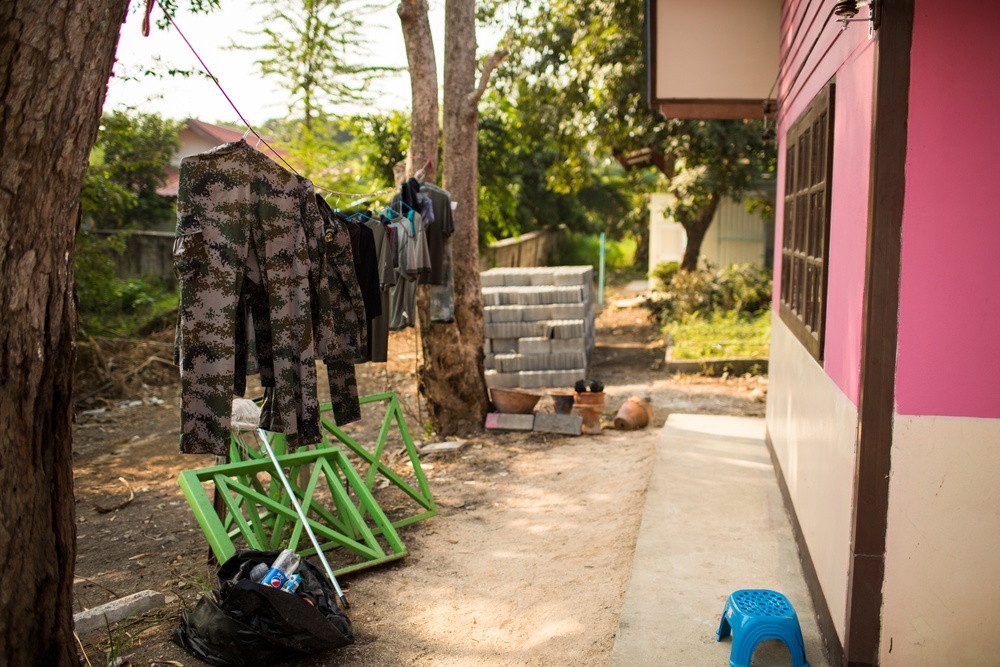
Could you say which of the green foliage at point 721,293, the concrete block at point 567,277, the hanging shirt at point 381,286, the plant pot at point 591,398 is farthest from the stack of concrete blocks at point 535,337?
the hanging shirt at point 381,286

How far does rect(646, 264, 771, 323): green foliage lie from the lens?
47.8ft

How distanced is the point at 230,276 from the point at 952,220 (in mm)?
3015

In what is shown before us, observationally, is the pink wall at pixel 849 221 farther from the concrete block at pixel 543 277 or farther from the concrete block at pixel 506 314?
the concrete block at pixel 543 277

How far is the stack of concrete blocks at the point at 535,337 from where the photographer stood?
35.1 ft

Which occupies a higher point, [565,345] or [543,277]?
[543,277]

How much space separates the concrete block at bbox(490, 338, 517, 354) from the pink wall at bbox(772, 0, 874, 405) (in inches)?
260

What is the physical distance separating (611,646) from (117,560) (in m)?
3.27

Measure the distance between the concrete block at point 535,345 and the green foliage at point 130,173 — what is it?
563 centimetres

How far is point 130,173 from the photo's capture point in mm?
18672

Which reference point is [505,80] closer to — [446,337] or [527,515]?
[446,337]

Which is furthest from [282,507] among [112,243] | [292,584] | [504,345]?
[112,243]

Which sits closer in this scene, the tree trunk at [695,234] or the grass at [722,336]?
the grass at [722,336]

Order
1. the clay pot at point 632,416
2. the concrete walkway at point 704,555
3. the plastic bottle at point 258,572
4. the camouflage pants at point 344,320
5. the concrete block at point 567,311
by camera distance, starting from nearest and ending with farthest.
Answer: the concrete walkway at point 704,555 → the plastic bottle at point 258,572 → the camouflage pants at point 344,320 → the clay pot at point 632,416 → the concrete block at point 567,311

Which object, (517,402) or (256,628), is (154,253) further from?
(256,628)
